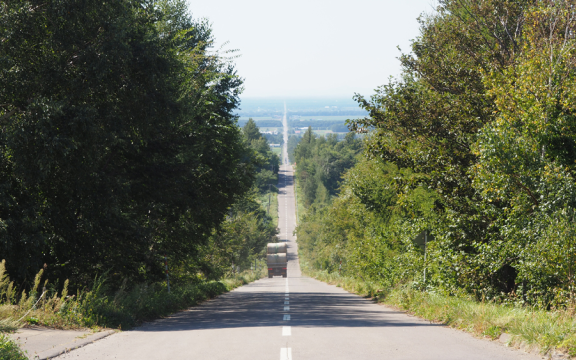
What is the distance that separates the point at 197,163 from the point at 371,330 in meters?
10.1

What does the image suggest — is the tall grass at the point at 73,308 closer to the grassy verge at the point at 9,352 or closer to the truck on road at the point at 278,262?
the grassy verge at the point at 9,352

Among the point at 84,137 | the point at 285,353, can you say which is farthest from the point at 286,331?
the point at 84,137

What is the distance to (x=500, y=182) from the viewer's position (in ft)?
46.3

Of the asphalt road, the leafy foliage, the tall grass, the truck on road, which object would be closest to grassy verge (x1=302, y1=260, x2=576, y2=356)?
the asphalt road

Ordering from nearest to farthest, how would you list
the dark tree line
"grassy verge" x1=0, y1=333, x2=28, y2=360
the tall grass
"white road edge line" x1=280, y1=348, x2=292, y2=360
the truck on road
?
1. "grassy verge" x1=0, y1=333, x2=28, y2=360
2. "white road edge line" x1=280, y1=348, x2=292, y2=360
3. the tall grass
4. the dark tree line
5. the truck on road

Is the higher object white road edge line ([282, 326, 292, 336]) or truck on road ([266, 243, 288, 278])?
white road edge line ([282, 326, 292, 336])

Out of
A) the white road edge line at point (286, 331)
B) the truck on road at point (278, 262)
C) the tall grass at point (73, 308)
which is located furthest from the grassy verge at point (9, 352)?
the truck on road at point (278, 262)

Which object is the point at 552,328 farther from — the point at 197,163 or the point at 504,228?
the point at 197,163

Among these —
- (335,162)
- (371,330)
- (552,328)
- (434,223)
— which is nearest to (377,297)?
(434,223)

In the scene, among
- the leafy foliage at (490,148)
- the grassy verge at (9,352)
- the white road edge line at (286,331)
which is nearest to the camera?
the grassy verge at (9,352)

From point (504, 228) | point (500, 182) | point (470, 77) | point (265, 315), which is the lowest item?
point (265, 315)

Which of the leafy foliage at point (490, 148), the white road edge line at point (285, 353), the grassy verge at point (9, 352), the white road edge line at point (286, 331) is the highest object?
the leafy foliage at point (490, 148)

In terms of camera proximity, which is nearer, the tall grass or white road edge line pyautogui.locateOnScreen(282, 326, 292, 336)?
white road edge line pyautogui.locateOnScreen(282, 326, 292, 336)

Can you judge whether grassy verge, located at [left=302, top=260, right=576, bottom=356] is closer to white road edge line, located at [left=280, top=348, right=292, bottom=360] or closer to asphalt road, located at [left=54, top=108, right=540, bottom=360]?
asphalt road, located at [left=54, top=108, right=540, bottom=360]
